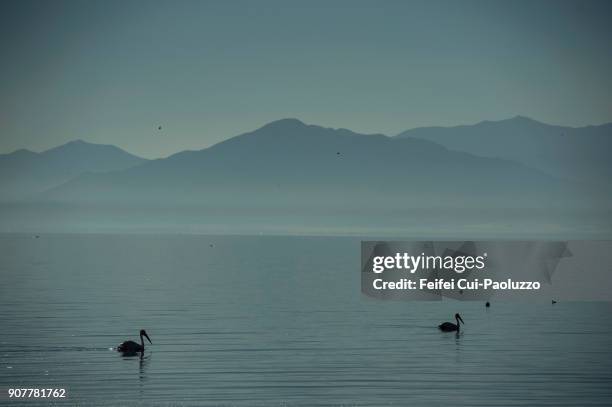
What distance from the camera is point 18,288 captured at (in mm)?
86312

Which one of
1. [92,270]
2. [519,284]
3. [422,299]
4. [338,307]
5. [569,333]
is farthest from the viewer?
[92,270]

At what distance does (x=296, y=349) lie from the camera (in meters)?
50.9

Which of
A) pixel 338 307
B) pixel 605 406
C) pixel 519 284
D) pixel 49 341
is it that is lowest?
pixel 605 406

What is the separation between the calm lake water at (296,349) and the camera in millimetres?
39375

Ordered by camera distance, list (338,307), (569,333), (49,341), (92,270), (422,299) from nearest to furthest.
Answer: (49,341) < (569,333) < (338,307) < (422,299) < (92,270)

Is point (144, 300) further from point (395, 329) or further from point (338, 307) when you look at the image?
point (395, 329)

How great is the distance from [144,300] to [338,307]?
15.2 metres

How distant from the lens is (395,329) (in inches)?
2375

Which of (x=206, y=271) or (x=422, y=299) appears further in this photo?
(x=206, y=271)

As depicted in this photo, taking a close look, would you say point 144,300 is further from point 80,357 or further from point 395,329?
point 80,357

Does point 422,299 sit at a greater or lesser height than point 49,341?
greater

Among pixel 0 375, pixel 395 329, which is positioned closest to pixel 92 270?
pixel 395 329

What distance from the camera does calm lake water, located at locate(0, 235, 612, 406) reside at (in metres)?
39.4

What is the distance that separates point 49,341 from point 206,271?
7180 cm
